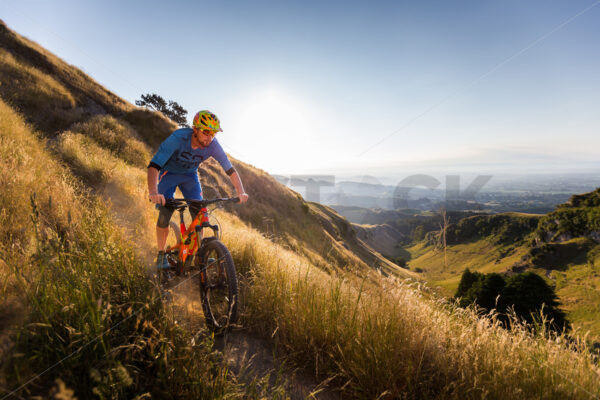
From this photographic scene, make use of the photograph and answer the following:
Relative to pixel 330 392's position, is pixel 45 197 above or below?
above

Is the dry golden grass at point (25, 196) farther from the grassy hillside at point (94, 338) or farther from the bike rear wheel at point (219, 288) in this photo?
the bike rear wheel at point (219, 288)

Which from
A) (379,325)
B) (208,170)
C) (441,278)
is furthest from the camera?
(441,278)

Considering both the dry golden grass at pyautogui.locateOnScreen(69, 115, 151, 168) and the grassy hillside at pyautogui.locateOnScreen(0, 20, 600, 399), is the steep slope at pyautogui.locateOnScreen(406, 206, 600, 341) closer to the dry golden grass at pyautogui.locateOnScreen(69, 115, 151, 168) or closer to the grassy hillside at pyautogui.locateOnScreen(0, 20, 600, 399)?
the dry golden grass at pyautogui.locateOnScreen(69, 115, 151, 168)

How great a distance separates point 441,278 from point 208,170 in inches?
4947

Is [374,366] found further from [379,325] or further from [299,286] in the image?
[299,286]

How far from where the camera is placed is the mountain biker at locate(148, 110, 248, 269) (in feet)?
12.6

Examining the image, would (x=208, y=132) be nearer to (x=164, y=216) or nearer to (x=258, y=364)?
(x=164, y=216)

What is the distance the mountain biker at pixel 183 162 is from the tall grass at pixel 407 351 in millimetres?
2051

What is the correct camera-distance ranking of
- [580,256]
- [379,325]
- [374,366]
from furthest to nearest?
[580,256] → [379,325] → [374,366]

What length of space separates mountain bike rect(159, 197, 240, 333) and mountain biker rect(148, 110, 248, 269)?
0.55ft

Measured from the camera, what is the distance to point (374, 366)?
2354 millimetres

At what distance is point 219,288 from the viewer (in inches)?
134

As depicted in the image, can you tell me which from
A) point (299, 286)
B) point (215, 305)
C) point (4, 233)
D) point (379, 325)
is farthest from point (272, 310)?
point (4, 233)

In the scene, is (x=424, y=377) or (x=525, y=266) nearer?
(x=424, y=377)
